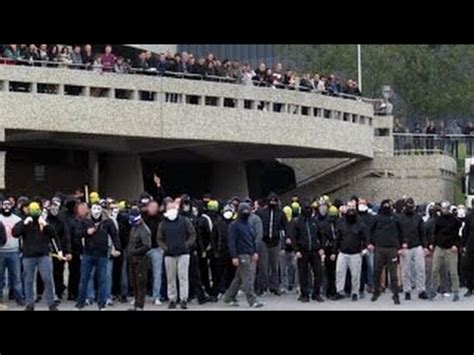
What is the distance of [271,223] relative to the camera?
68.6 feet

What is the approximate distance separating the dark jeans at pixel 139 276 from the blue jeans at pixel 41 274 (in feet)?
4.15

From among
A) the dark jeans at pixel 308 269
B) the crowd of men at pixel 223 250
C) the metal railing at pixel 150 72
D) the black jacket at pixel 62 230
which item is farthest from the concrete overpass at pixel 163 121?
the dark jeans at pixel 308 269

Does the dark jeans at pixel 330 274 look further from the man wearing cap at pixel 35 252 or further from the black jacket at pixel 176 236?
the man wearing cap at pixel 35 252

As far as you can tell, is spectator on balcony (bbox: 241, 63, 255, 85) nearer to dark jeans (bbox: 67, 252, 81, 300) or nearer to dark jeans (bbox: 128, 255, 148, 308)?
dark jeans (bbox: 67, 252, 81, 300)

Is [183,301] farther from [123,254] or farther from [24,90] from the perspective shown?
[24,90]

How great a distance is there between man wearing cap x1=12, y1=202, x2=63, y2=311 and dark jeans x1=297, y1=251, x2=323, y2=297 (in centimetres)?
446

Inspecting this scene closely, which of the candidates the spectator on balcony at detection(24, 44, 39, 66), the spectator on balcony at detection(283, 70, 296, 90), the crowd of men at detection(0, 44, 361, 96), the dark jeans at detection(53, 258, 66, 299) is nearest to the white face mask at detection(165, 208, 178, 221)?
the dark jeans at detection(53, 258, 66, 299)

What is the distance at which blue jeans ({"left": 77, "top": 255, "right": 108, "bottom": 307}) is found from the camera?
18.3m

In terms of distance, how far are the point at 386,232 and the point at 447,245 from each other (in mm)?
1463

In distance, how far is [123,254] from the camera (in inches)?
762
